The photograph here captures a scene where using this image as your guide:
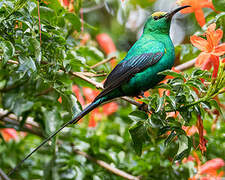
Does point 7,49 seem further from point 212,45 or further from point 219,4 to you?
point 219,4

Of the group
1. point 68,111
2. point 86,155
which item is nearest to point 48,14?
point 68,111

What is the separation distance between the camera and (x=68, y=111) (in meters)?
1.89

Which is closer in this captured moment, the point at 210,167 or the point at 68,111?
the point at 68,111

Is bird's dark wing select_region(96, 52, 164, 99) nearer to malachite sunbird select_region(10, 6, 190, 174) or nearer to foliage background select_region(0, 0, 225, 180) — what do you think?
malachite sunbird select_region(10, 6, 190, 174)

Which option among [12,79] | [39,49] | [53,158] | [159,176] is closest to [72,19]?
[39,49]

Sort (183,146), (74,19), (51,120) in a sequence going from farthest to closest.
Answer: (51,120), (74,19), (183,146)

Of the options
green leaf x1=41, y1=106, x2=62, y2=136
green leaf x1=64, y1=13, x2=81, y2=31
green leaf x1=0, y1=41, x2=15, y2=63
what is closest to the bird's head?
green leaf x1=64, y1=13, x2=81, y2=31

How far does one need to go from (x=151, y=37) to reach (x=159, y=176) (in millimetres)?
943

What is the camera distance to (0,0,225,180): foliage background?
1741mm

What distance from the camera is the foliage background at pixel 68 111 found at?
5.71 feet

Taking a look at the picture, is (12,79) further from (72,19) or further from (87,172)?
(87,172)

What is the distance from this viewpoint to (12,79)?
236 cm

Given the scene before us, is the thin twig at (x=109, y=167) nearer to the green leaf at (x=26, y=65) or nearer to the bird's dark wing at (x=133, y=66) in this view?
the bird's dark wing at (x=133, y=66)

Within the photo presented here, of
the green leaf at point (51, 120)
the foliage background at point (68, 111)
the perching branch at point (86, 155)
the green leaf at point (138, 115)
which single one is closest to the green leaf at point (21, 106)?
the foliage background at point (68, 111)
